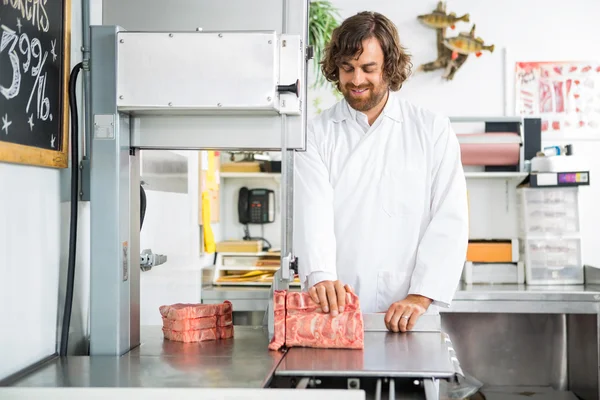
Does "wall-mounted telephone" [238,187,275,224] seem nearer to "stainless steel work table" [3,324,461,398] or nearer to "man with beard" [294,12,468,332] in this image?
"man with beard" [294,12,468,332]

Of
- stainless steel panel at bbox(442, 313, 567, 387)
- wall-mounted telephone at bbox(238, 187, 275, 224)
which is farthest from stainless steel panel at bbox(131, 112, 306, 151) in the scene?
stainless steel panel at bbox(442, 313, 567, 387)

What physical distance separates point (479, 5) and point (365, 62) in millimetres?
2749

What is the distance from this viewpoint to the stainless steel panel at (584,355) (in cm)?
391

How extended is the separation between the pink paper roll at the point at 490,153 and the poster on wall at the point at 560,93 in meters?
0.47

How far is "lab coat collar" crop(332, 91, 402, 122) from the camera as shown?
244 centimetres

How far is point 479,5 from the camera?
471 centimetres

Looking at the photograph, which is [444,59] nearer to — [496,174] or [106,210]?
[496,174]

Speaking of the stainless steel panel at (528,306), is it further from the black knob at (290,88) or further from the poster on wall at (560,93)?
the black knob at (290,88)

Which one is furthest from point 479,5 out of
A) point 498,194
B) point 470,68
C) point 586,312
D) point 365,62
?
point 365,62

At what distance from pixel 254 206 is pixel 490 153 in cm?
153

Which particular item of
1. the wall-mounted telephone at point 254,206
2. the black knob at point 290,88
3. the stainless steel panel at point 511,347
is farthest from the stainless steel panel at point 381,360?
the wall-mounted telephone at point 254,206

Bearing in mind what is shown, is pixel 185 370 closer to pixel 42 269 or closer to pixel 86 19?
pixel 42 269

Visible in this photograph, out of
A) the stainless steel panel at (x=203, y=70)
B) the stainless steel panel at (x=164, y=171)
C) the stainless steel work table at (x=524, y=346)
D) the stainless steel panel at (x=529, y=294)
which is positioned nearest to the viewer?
the stainless steel panel at (x=203, y=70)

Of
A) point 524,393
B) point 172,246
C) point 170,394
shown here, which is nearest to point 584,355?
point 524,393
